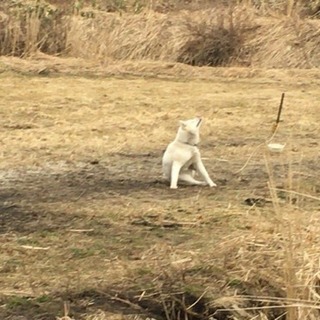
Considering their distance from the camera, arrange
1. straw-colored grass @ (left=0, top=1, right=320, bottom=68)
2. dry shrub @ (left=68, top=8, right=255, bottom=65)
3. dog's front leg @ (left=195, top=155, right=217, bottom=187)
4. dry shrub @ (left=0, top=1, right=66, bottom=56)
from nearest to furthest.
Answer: dog's front leg @ (left=195, top=155, right=217, bottom=187)
dry shrub @ (left=0, top=1, right=66, bottom=56)
straw-colored grass @ (left=0, top=1, right=320, bottom=68)
dry shrub @ (left=68, top=8, right=255, bottom=65)

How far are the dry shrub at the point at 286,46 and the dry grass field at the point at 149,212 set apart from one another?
3.06 metres

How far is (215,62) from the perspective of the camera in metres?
15.7

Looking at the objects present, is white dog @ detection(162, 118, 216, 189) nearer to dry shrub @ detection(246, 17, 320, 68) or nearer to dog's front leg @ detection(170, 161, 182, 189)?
dog's front leg @ detection(170, 161, 182, 189)

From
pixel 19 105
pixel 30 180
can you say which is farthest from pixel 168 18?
pixel 30 180

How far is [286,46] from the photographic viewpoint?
1592 centimetres

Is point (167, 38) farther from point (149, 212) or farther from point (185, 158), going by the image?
point (149, 212)

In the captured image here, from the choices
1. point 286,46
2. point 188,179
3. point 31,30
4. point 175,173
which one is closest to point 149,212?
point 175,173

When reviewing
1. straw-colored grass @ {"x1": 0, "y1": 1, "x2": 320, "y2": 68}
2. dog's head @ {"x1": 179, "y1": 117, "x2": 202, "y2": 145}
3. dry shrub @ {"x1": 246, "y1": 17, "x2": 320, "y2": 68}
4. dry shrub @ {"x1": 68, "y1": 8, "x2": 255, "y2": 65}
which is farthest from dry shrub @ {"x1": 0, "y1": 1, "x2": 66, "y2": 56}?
→ dog's head @ {"x1": 179, "y1": 117, "x2": 202, "y2": 145}

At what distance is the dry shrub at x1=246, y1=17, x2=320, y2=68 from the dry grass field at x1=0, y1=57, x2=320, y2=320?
121 inches

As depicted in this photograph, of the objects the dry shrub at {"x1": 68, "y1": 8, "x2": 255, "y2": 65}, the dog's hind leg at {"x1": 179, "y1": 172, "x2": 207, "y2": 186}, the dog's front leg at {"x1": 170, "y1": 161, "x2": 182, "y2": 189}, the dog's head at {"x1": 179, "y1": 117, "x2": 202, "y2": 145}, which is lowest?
the dry shrub at {"x1": 68, "y1": 8, "x2": 255, "y2": 65}

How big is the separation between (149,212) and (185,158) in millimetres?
874

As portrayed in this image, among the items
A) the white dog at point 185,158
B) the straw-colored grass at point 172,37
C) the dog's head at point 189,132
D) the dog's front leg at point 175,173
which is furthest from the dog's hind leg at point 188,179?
the straw-colored grass at point 172,37

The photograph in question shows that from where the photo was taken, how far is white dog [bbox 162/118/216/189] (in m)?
7.60

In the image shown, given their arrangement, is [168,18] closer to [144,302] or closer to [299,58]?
[299,58]
